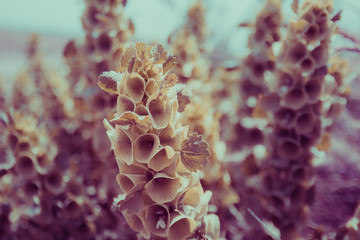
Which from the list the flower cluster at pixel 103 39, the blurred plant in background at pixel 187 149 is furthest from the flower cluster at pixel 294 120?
the flower cluster at pixel 103 39

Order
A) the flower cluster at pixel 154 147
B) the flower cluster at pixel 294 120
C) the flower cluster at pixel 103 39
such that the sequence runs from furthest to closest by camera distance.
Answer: the flower cluster at pixel 103 39 → the flower cluster at pixel 294 120 → the flower cluster at pixel 154 147

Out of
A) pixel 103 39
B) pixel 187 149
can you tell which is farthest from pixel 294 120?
pixel 103 39

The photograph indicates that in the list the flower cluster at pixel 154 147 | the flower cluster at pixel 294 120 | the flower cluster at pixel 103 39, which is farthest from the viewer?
the flower cluster at pixel 103 39

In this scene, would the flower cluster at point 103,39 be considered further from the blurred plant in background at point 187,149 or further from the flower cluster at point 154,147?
the flower cluster at point 154,147

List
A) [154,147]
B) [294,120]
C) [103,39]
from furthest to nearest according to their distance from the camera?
1. [103,39]
2. [294,120]
3. [154,147]

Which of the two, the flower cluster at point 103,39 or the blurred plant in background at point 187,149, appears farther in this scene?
the flower cluster at point 103,39

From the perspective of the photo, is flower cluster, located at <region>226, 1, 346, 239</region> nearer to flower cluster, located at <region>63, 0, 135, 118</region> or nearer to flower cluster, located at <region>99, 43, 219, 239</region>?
flower cluster, located at <region>99, 43, 219, 239</region>

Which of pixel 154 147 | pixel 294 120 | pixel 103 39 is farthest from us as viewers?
pixel 103 39

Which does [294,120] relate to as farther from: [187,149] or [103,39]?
[103,39]
